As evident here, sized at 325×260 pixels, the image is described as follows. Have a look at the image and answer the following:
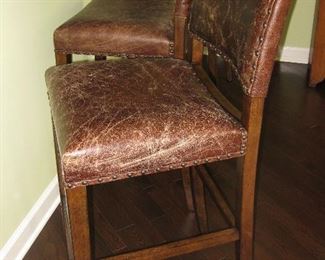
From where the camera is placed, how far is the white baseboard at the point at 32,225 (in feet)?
4.21

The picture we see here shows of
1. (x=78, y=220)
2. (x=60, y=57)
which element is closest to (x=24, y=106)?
(x=60, y=57)

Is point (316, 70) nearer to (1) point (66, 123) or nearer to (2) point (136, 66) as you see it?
(2) point (136, 66)

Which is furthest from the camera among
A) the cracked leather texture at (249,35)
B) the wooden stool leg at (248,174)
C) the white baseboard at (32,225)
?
the white baseboard at (32,225)

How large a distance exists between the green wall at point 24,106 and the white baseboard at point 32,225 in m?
0.02

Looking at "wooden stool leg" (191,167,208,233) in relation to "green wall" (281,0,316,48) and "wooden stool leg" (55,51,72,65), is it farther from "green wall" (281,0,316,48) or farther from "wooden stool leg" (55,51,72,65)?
"green wall" (281,0,316,48)

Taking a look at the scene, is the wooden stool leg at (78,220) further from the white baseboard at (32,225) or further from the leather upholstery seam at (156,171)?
the white baseboard at (32,225)

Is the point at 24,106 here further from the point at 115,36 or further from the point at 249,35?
the point at 249,35

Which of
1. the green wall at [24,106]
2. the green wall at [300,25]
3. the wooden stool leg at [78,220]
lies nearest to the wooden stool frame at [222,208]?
the wooden stool leg at [78,220]

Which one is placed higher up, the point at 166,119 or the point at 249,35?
the point at 249,35

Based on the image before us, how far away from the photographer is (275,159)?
5.94ft

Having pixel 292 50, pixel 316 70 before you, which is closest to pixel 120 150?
pixel 316 70

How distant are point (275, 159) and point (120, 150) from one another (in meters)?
1.09

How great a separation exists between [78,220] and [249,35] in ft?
1.69

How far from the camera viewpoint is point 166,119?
92 cm
